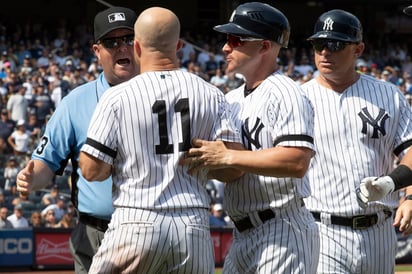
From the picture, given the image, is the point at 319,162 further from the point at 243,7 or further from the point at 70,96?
the point at 70,96

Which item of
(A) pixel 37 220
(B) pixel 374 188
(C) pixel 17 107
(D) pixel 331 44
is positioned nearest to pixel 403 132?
(B) pixel 374 188

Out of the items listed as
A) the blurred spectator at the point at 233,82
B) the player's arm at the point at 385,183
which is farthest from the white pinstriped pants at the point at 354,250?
the blurred spectator at the point at 233,82

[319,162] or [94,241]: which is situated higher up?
[319,162]

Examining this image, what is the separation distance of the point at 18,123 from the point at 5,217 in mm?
2634

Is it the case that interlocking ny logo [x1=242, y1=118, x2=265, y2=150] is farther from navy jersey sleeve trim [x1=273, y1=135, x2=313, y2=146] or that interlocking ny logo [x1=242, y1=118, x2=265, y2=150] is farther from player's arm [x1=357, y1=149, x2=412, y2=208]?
player's arm [x1=357, y1=149, x2=412, y2=208]

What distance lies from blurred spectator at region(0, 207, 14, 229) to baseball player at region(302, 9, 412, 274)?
11150 mm

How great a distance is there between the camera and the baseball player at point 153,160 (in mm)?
4273

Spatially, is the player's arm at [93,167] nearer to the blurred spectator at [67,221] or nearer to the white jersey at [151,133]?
the white jersey at [151,133]

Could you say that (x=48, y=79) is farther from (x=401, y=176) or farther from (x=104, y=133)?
(x=104, y=133)

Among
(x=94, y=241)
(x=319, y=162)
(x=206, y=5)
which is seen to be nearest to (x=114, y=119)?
(x=94, y=241)

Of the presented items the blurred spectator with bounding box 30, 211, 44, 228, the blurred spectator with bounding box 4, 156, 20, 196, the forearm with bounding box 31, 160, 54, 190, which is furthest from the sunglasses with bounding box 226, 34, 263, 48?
the blurred spectator with bounding box 4, 156, 20, 196

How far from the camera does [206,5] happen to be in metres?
34.2

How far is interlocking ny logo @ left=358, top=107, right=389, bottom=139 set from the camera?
18.7ft

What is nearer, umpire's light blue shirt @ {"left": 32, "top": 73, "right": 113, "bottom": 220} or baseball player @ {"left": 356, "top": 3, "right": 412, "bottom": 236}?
baseball player @ {"left": 356, "top": 3, "right": 412, "bottom": 236}
